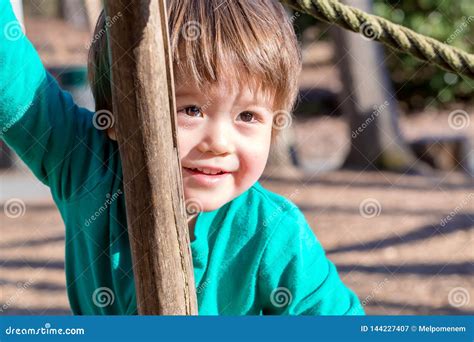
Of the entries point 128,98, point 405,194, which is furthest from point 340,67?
point 128,98

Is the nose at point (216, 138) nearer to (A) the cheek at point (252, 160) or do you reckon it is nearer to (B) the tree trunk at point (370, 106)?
(A) the cheek at point (252, 160)

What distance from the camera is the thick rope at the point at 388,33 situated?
1.42 m

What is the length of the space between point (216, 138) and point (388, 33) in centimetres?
43

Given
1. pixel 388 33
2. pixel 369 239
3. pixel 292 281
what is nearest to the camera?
pixel 292 281

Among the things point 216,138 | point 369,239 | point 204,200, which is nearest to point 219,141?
point 216,138

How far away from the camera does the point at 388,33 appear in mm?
1523

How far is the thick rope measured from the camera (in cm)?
142

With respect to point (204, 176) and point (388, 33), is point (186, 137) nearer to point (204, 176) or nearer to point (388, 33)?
point (204, 176)

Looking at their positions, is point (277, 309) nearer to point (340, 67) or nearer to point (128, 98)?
point (128, 98)

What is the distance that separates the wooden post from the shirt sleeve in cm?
27

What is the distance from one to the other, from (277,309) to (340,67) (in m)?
4.15

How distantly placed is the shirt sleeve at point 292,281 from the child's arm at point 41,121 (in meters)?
0.33

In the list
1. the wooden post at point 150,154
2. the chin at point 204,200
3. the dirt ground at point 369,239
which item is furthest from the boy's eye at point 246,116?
the dirt ground at point 369,239

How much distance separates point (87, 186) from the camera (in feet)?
4.57
